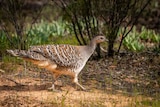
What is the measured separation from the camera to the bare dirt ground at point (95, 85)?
23.2 feet

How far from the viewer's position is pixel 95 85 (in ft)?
27.4

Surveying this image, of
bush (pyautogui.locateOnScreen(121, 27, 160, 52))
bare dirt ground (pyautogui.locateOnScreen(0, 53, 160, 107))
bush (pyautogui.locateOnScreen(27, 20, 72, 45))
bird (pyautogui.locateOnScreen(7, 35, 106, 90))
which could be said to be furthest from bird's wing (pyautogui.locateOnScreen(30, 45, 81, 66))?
bush (pyautogui.locateOnScreen(121, 27, 160, 52))

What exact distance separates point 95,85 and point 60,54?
1022 millimetres

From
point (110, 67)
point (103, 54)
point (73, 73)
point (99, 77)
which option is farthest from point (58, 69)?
point (103, 54)

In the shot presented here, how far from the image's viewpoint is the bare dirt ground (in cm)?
708

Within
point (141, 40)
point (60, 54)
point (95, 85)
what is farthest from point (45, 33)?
point (60, 54)

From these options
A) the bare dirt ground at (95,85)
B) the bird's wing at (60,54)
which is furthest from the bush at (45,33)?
the bird's wing at (60,54)

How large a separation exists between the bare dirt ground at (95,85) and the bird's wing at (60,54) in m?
0.49

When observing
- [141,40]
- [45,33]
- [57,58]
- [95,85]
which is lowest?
[95,85]

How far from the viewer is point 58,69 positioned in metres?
7.71

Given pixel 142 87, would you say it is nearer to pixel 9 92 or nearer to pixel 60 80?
pixel 60 80

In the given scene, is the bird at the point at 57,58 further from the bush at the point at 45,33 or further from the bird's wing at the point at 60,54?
the bush at the point at 45,33

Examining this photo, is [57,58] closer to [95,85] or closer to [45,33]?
[95,85]

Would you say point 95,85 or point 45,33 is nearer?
point 95,85
